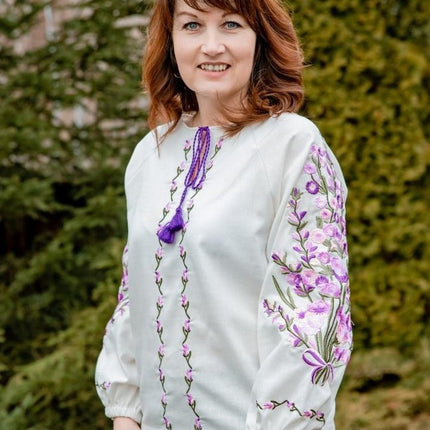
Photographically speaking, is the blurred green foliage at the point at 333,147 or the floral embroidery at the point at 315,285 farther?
the blurred green foliage at the point at 333,147

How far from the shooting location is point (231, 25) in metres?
1.82

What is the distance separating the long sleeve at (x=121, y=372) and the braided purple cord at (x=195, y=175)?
258 mm

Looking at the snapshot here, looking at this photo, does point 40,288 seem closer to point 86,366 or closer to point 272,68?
point 86,366

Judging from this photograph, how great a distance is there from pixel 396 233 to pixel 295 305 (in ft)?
9.77

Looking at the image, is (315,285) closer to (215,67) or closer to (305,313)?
(305,313)

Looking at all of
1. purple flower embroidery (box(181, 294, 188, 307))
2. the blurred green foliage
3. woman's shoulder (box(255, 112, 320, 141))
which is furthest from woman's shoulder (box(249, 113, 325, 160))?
the blurred green foliage

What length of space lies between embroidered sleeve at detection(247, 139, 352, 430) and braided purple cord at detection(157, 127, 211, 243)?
0.79ft

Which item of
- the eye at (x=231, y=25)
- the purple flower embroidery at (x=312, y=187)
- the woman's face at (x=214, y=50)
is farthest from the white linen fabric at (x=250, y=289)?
the eye at (x=231, y=25)

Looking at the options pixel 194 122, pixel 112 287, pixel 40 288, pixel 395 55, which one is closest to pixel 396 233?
pixel 395 55

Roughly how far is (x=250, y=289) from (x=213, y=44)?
0.55 metres

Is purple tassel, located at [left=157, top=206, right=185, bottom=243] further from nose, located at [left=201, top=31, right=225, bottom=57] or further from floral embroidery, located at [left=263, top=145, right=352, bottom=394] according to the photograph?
nose, located at [left=201, top=31, right=225, bottom=57]

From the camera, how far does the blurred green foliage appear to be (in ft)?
13.7

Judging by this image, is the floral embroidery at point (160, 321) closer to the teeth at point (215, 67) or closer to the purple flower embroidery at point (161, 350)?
the purple flower embroidery at point (161, 350)

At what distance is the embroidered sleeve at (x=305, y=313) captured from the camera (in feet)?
5.42
